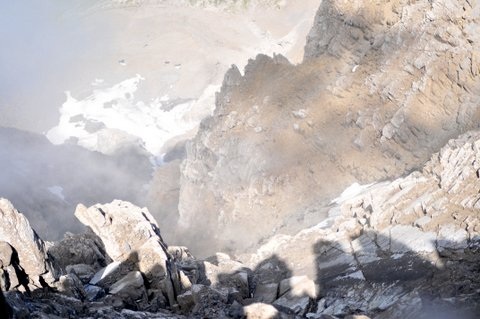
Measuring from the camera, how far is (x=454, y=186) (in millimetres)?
21656

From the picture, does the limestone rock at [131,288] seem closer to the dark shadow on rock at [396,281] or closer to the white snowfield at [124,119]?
the dark shadow on rock at [396,281]

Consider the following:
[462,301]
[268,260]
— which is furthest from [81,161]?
[462,301]

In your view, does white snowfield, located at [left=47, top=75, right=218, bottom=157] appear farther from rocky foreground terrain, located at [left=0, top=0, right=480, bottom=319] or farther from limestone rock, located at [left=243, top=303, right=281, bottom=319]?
limestone rock, located at [left=243, top=303, right=281, bottom=319]

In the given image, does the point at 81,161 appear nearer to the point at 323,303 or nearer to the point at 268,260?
the point at 268,260

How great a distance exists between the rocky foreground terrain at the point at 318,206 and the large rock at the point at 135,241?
0.08 metres

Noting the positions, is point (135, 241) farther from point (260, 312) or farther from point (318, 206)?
point (318, 206)

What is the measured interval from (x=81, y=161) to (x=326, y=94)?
39612 millimetres

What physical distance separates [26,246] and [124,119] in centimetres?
6228

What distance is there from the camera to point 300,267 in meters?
24.0

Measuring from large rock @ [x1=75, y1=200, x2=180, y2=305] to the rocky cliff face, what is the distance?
11.4 m

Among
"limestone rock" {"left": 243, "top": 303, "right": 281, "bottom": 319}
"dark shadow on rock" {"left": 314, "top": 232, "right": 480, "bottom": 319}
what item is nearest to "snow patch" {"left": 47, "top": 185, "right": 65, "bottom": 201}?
"dark shadow on rock" {"left": 314, "top": 232, "right": 480, "bottom": 319}

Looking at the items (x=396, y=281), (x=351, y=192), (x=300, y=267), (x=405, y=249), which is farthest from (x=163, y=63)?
(x=396, y=281)

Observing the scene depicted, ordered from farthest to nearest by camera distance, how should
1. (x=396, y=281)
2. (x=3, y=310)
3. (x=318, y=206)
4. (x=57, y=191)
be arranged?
(x=57, y=191), (x=318, y=206), (x=396, y=281), (x=3, y=310)

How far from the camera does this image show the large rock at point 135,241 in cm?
2056
